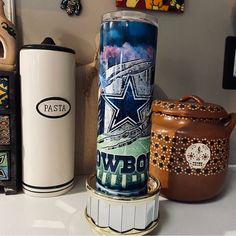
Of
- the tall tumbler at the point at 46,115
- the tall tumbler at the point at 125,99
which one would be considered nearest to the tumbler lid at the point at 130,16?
the tall tumbler at the point at 125,99

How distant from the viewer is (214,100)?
2.38 feet

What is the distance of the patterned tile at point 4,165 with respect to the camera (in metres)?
0.53

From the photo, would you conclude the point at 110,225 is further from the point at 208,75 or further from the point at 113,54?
the point at 208,75

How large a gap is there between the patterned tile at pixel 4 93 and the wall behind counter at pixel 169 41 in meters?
0.16

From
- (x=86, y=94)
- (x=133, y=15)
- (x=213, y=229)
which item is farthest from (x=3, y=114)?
(x=213, y=229)

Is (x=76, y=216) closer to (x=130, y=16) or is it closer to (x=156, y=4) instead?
(x=130, y=16)

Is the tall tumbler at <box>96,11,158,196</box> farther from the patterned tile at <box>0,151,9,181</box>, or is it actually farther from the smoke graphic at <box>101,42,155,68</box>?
the patterned tile at <box>0,151,9,181</box>

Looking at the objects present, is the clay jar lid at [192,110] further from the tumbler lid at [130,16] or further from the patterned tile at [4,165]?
the patterned tile at [4,165]

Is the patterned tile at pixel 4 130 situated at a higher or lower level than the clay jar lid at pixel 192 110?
lower

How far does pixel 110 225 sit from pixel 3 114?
0.98 feet

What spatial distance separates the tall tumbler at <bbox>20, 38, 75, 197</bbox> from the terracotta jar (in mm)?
195

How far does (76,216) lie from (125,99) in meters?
0.24

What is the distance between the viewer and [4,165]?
20.9 inches

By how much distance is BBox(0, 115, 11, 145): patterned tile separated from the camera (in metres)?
0.52
